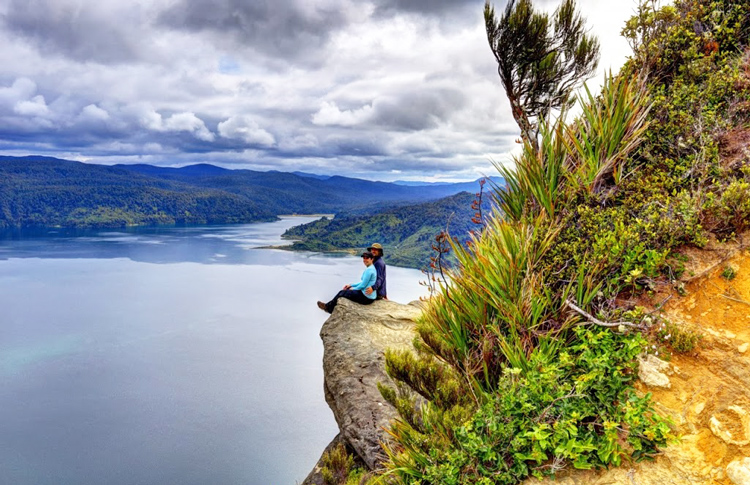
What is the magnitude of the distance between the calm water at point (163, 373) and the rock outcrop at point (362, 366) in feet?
80.6

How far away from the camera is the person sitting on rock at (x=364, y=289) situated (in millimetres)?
7332

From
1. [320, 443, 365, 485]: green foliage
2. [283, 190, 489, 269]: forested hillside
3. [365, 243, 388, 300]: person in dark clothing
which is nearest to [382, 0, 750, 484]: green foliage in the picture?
[320, 443, 365, 485]: green foliage

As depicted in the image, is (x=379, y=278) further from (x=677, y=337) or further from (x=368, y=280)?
(x=677, y=337)

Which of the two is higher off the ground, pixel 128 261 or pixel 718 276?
pixel 718 276

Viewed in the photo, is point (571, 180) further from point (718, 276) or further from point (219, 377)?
point (219, 377)

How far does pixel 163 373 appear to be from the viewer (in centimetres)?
4222

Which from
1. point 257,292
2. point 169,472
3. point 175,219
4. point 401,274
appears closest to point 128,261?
point 257,292

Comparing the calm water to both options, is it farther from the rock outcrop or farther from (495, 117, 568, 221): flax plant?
(495, 117, 568, 221): flax plant

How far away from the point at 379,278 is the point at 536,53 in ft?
15.3

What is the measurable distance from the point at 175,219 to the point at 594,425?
627 feet

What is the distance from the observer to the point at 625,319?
260 cm

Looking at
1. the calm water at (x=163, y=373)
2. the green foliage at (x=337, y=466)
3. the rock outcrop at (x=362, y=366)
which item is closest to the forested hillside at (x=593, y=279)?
the rock outcrop at (x=362, y=366)

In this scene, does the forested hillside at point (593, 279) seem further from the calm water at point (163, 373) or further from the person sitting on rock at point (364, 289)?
the calm water at point (163, 373)

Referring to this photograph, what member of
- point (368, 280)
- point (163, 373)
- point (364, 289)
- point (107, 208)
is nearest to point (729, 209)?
point (368, 280)
